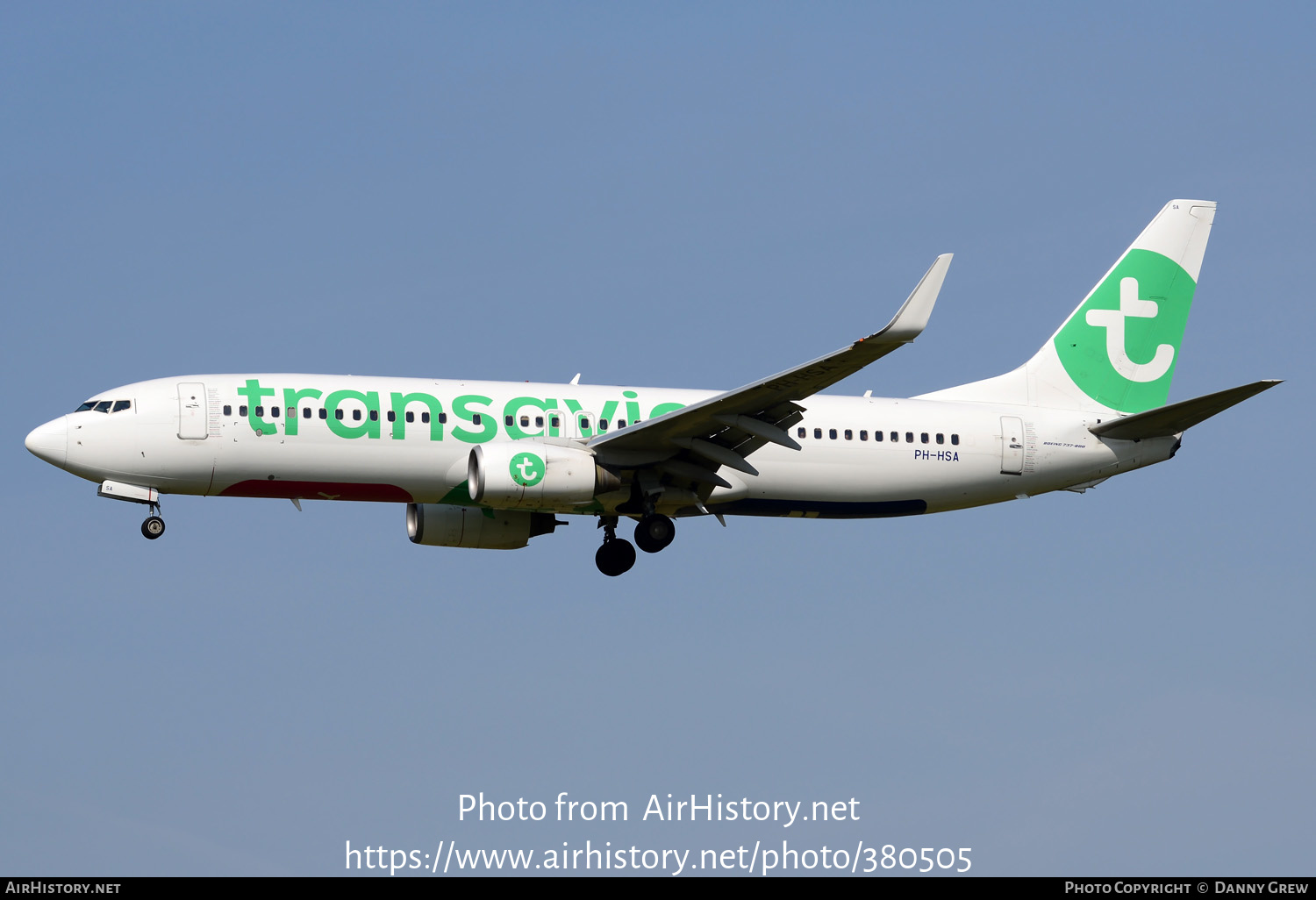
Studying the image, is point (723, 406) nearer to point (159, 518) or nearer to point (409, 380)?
point (409, 380)

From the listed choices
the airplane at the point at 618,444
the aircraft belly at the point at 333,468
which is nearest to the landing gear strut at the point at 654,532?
the airplane at the point at 618,444

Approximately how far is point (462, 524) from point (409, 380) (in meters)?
4.34

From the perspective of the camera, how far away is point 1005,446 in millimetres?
43094

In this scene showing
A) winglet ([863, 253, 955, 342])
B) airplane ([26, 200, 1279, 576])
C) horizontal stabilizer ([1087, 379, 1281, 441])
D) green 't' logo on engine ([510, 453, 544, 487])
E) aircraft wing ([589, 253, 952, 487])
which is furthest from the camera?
horizontal stabilizer ([1087, 379, 1281, 441])

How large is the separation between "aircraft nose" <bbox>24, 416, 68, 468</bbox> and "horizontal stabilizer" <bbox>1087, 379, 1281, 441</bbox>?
24254mm

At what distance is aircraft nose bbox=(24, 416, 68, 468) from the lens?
38.7 meters

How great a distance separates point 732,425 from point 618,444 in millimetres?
2614

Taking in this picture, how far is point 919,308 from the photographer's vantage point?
32.8 metres

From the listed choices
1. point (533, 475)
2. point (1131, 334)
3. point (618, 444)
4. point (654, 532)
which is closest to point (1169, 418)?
point (1131, 334)

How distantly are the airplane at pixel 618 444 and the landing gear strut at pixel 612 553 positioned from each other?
0.15 ft

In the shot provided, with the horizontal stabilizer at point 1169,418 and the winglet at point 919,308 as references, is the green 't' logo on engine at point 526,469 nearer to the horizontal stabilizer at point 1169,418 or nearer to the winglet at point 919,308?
the winglet at point 919,308

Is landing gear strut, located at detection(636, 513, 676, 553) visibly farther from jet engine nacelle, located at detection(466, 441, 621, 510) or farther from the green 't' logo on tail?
the green 't' logo on tail

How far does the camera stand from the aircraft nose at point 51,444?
38.7 metres

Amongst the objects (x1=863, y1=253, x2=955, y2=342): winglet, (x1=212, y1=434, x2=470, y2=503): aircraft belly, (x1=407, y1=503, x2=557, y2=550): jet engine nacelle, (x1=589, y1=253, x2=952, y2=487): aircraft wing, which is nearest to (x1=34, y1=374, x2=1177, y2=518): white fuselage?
(x1=212, y1=434, x2=470, y2=503): aircraft belly
